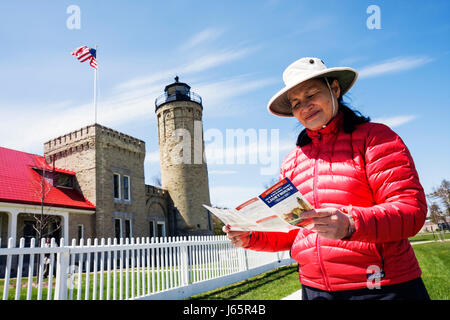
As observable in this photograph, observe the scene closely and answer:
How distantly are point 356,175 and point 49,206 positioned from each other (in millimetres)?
15349

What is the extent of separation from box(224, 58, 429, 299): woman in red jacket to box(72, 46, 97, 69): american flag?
1902cm

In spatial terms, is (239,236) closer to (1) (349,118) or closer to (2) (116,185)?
(1) (349,118)

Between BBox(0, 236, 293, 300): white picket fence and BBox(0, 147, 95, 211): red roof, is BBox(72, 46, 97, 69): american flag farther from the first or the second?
BBox(0, 236, 293, 300): white picket fence

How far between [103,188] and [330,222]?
57.8 feet

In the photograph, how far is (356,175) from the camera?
1.50 m

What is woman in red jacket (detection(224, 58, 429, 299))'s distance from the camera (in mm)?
1250

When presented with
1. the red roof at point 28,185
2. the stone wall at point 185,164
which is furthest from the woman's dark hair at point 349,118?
the stone wall at point 185,164

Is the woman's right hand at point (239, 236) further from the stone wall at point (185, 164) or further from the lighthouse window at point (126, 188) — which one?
the stone wall at point (185, 164)

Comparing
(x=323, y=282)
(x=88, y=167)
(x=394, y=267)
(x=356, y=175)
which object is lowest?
(x=323, y=282)
